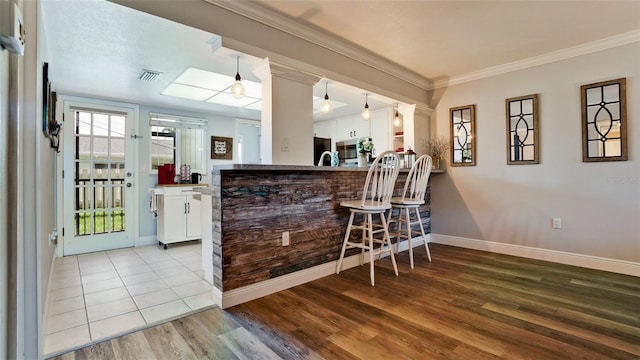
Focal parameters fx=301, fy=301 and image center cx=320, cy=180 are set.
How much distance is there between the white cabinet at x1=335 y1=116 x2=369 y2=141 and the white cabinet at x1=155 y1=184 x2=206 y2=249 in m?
2.87

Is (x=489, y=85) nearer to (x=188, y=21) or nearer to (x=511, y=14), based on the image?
(x=511, y=14)

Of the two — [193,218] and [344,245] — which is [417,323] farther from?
[193,218]

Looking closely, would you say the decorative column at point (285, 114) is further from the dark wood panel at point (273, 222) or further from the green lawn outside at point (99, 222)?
the green lawn outside at point (99, 222)

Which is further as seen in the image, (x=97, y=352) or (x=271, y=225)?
(x=271, y=225)

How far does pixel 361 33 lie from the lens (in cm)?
277

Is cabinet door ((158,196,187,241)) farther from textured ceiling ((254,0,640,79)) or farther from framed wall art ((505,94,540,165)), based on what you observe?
framed wall art ((505,94,540,165))

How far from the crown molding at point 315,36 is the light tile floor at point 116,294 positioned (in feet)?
7.31

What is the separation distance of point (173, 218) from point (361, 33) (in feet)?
11.1

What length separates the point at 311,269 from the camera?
2689 mm

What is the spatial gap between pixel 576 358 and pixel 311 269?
181cm

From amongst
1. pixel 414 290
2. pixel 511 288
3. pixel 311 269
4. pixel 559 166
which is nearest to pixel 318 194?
pixel 311 269

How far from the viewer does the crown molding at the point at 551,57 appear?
2902 millimetres

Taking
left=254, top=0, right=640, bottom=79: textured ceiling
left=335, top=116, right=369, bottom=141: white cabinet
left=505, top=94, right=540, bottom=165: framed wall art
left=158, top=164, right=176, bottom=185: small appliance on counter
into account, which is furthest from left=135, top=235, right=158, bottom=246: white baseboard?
left=505, top=94, right=540, bottom=165: framed wall art

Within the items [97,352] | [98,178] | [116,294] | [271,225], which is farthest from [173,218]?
[97,352]
